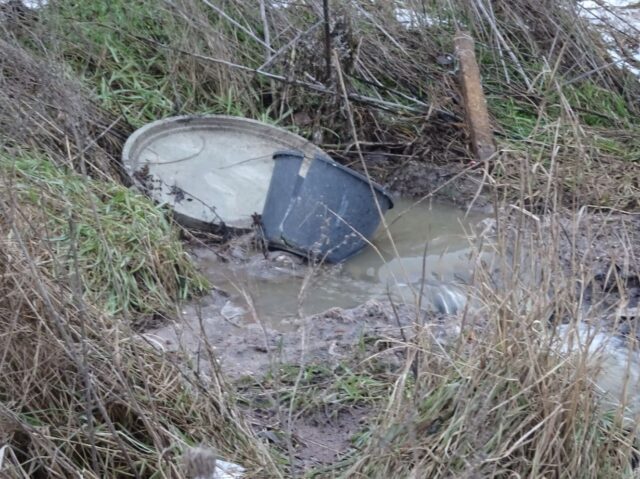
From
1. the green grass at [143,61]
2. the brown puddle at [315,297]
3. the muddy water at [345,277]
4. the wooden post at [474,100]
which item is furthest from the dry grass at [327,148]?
the muddy water at [345,277]

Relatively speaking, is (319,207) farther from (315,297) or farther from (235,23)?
(235,23)

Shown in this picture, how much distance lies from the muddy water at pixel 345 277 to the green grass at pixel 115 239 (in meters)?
0.29

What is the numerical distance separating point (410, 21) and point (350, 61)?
3.09 ft

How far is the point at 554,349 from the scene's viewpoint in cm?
288

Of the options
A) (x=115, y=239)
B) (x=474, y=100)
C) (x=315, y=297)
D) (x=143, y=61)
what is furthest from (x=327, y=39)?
(x=115, y=239)

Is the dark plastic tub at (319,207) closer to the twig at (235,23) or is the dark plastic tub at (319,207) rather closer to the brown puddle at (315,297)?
the brown puddle at (315,297)

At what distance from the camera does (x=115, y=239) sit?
4738mm

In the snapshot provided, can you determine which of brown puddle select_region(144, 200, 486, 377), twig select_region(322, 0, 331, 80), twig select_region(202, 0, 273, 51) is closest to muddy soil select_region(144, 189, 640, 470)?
brown puddle select_region(144, 200, 486, 377)

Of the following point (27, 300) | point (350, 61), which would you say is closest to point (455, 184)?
point (350, 61)

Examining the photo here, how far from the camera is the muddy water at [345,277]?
15.5 ft

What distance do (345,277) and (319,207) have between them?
15.3 inches

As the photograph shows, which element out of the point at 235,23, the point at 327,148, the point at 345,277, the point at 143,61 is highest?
the point at 235,23

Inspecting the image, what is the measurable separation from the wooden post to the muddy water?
0.70m

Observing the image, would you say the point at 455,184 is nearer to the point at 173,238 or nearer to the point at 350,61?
the point at 350,61
